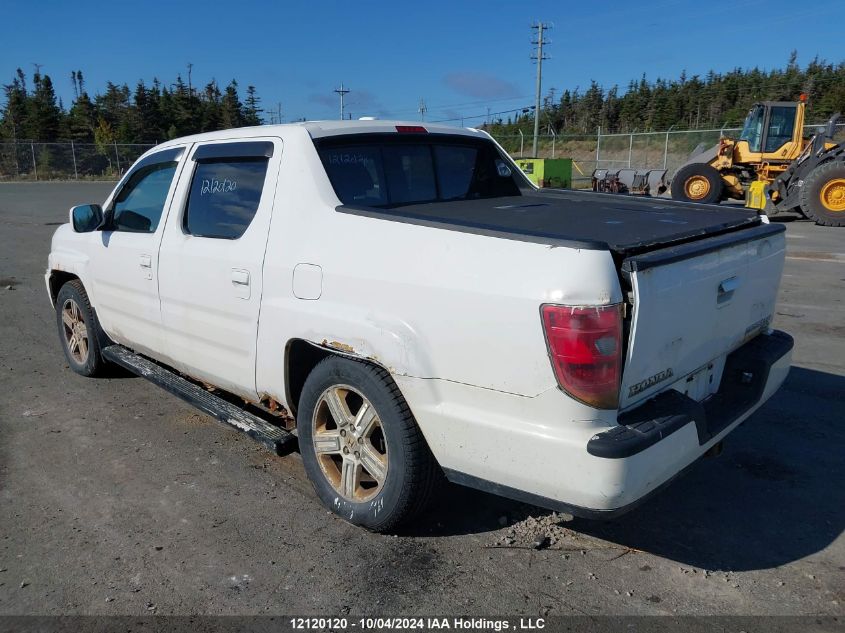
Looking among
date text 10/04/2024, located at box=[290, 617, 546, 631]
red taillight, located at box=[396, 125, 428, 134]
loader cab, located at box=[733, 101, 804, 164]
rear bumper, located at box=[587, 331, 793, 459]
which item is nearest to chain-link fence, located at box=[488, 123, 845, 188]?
loader cab, located at box=[733, 101, 804, 164]

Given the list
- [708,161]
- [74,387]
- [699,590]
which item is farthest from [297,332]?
[708,161]

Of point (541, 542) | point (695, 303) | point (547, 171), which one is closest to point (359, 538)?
point (541, 542)

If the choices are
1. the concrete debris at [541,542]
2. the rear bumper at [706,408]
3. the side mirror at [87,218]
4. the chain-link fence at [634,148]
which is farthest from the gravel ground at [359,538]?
the chain-link fence at [634,148]

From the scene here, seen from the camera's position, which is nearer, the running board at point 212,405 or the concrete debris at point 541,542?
the concrete debris at point 541,542

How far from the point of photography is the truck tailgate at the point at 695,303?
247cm

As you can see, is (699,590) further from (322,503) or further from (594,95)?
(594,95)

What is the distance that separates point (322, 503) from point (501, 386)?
55.8 inches

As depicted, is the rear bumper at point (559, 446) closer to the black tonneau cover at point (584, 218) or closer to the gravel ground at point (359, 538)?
the gravel ground at point (359, 538)

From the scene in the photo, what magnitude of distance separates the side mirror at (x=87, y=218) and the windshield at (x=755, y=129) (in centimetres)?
1857

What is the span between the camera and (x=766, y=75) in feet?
195

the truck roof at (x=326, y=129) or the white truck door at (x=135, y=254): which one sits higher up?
the truck roof at (x=326, y=129)

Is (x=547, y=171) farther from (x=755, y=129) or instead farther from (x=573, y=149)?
(x=573, y=149)

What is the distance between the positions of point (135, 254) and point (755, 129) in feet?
62.1

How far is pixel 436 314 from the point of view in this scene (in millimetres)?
2652
